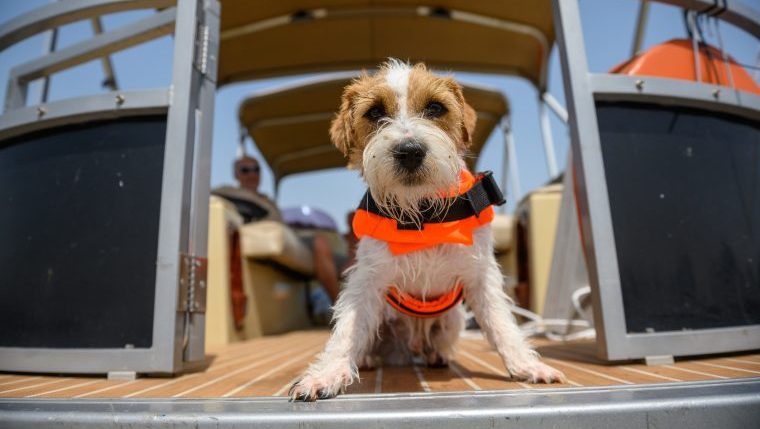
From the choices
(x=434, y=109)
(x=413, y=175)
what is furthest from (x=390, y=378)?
(x=434, y=109)

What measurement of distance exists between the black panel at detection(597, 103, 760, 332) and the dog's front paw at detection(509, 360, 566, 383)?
0.59m

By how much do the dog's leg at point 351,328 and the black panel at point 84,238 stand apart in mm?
900

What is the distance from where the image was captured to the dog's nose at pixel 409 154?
1.81 meters

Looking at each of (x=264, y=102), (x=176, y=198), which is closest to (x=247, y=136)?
(x=264, y=102)

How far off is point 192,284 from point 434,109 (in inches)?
55.7

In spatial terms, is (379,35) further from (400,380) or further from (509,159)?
(400,380)

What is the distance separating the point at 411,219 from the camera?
2.01 metres

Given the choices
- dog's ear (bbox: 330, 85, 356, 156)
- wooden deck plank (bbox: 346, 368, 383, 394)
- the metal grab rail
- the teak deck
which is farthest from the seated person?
wooden deck plank (bbox: 346, 368, 383, 394)

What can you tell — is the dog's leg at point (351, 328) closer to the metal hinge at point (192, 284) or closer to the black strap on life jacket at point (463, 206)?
the black strap on life jacket at point (463, 206)

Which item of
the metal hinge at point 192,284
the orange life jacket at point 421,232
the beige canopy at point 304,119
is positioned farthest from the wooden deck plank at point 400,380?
the beige canopy at point 304,119

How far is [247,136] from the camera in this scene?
254 inches

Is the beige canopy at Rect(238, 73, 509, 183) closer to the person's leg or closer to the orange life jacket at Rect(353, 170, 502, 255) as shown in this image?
the person's leg

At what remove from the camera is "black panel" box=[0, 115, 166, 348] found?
2229 mm

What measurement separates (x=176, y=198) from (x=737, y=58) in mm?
3234
